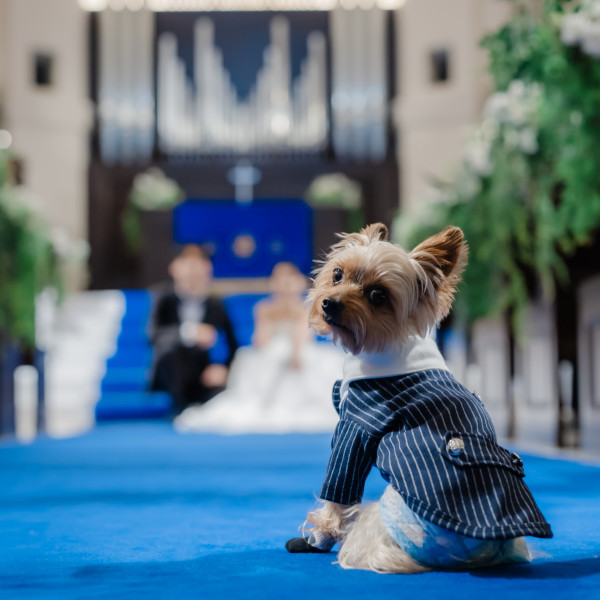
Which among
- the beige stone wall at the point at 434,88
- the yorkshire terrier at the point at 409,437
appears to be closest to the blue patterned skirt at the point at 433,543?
the yorkshire terrier at the point at 409,437

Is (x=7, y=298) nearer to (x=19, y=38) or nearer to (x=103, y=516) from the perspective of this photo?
(x=103, y=516)

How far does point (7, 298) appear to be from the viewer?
6.56m

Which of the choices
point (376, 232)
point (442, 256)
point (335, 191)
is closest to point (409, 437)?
point (442, 256)

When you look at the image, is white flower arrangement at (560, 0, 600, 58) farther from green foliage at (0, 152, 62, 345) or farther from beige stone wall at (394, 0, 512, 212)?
beige stone wall at (394, 0, 512, 212)

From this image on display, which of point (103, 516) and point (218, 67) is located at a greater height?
point (218, 67)

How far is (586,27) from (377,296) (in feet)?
8.47

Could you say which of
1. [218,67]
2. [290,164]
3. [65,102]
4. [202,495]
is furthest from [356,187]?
[202,495]

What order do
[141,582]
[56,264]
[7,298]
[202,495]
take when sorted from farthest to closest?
A: [56,264] → [7,298] → [202,495] → [141,582]

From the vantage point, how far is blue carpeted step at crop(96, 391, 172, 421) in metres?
8.79

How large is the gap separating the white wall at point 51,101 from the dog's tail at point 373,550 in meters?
12.9

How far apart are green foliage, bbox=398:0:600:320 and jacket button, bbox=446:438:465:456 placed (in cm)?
284

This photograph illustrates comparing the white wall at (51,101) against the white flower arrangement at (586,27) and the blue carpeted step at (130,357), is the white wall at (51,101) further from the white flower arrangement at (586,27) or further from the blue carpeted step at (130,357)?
the white flower arrangement at (586,27)

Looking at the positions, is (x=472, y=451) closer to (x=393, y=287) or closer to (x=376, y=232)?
(x=393, y=287)

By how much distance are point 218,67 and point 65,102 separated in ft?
8.52
